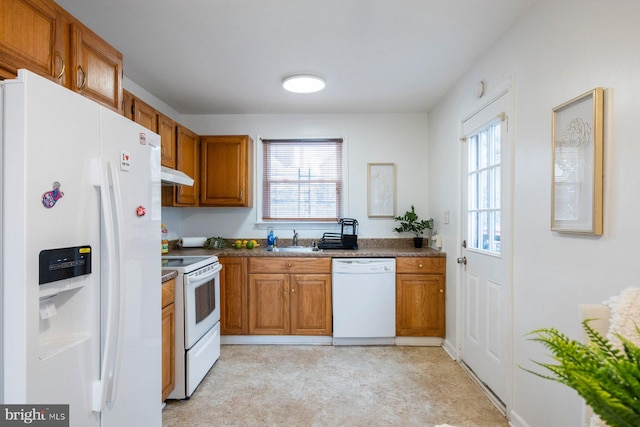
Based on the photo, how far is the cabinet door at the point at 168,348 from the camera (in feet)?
6.82

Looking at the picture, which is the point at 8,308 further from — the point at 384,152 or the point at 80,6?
the point at 384,152

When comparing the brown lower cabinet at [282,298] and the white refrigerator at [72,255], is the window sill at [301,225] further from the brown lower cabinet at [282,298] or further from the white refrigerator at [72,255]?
the white refrigerator at [72,255]

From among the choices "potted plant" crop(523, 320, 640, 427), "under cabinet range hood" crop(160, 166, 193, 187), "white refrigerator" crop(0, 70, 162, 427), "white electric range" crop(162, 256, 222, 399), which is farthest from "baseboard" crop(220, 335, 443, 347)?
"potted plant" crop(523, 320, 640, 427)

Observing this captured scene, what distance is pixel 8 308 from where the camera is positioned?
904 mm

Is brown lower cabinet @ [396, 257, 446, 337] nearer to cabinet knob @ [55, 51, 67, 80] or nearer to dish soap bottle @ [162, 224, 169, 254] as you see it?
dish soap bottle @ [162, 224, 169, 254]

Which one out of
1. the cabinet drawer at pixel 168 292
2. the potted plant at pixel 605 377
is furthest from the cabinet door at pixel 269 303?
the potted plant at pixel 605 377

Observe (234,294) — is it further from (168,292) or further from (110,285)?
(110,285)

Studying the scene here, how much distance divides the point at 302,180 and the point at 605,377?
3411 millimetres

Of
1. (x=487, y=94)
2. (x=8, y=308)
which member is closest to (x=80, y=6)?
(x=8, y=308)

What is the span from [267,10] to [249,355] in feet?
9.23

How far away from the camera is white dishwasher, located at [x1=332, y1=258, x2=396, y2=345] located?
124 inches

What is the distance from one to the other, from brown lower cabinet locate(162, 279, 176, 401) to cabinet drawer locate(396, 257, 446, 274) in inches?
81.2

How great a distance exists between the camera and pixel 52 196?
983 mm

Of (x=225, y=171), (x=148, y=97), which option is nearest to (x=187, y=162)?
(x=225, y=171)
